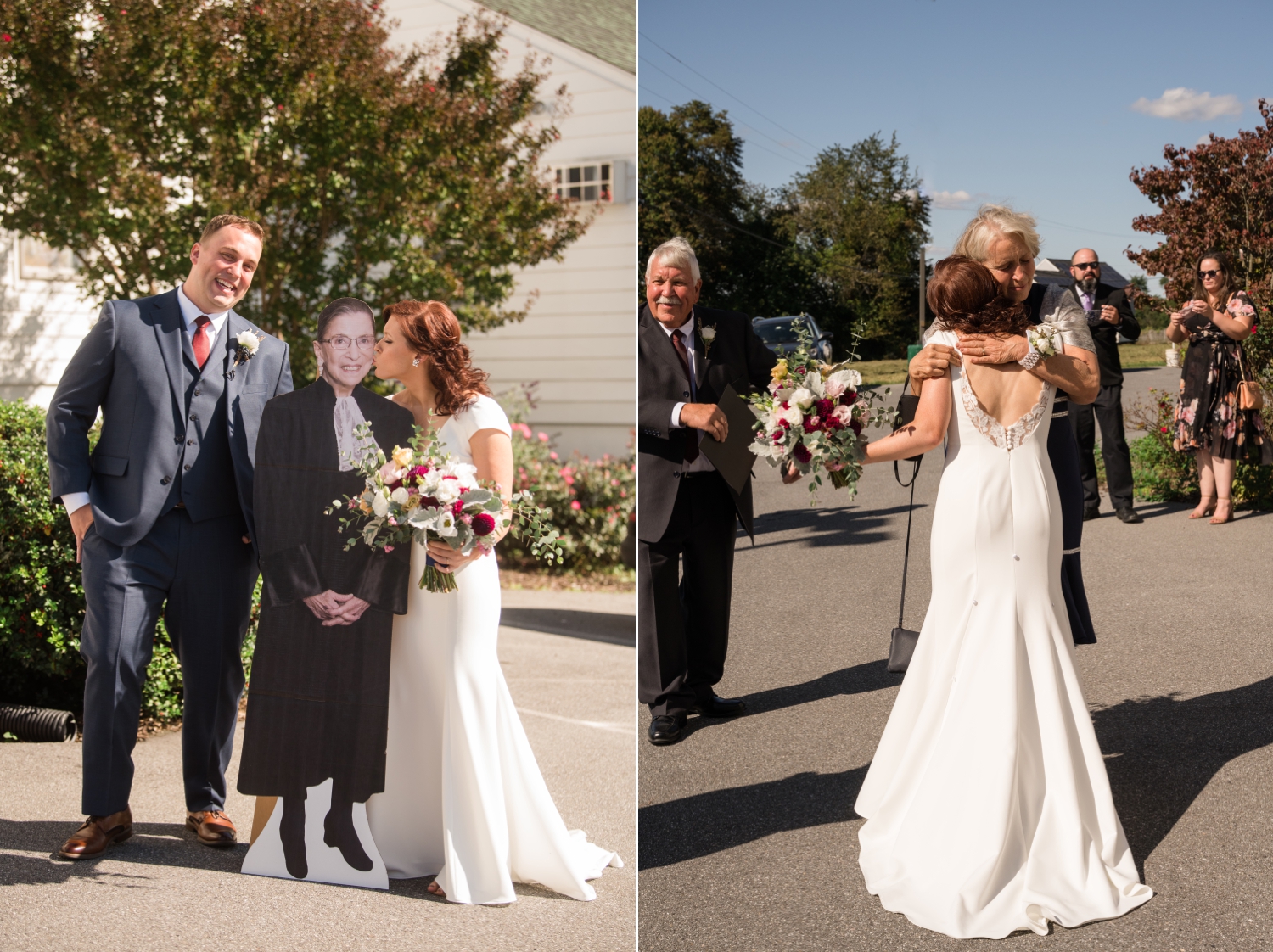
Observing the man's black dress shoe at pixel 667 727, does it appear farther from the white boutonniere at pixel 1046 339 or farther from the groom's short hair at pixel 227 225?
the groom's short hair at pixel 227 225

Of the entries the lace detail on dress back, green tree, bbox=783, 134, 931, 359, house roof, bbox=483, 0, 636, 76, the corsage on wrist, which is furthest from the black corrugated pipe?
house roof, bbox=483, 0, 636, 76

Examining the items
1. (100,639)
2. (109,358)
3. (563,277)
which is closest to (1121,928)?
(100,639)

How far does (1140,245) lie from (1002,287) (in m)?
0.68

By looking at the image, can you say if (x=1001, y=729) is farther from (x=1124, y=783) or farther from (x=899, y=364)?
(x=899, y=364)

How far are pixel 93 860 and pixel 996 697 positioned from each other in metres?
2.92

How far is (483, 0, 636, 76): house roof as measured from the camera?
36.7 ft

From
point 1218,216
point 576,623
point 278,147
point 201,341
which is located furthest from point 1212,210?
point 278,147

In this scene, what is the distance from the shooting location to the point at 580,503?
418 inches

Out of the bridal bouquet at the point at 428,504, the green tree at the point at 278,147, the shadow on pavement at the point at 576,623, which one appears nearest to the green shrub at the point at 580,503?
the shadow on pavement at the point at 576,623

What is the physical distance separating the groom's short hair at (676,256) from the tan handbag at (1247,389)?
1.70m

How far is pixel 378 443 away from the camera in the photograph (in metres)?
3.47

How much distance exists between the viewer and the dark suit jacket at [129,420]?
373cm

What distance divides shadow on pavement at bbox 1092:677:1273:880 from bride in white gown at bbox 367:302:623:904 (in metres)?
1.72

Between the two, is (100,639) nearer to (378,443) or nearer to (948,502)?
(378,443)
